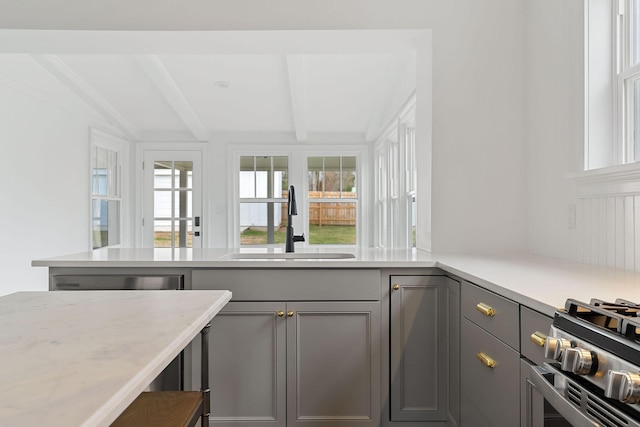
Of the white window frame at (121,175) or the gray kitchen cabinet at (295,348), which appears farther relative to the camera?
the white window frame at (121,175)

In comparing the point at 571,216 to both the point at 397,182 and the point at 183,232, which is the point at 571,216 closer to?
the point at 397,182

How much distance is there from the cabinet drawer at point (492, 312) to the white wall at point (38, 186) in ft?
12.3

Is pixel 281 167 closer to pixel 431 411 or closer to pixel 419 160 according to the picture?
pixel 419 160

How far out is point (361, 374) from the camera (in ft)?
6.52

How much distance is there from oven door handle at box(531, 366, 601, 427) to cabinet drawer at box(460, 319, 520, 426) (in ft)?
1.09

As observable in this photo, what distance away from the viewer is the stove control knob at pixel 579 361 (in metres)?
0.73

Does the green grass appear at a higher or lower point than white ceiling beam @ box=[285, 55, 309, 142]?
lower

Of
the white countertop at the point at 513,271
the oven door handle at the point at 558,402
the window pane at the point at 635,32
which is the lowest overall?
the oven door handle at the point at 558,402

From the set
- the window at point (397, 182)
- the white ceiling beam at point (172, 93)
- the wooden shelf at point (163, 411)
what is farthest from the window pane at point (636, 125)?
the white ceiling beam at point (172, 93)

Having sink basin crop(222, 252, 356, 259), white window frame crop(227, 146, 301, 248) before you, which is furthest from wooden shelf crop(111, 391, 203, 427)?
white window frame crop(227, 146, 301, 248)

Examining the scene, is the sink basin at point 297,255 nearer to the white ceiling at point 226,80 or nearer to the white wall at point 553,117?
the white wall at point 553,117

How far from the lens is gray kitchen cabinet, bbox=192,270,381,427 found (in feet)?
6.50

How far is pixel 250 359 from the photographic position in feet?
6.52

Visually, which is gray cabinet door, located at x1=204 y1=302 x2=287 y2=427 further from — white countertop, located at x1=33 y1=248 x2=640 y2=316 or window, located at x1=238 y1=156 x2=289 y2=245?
window, located at x1=238 y1=156 x2=289 y2=245
